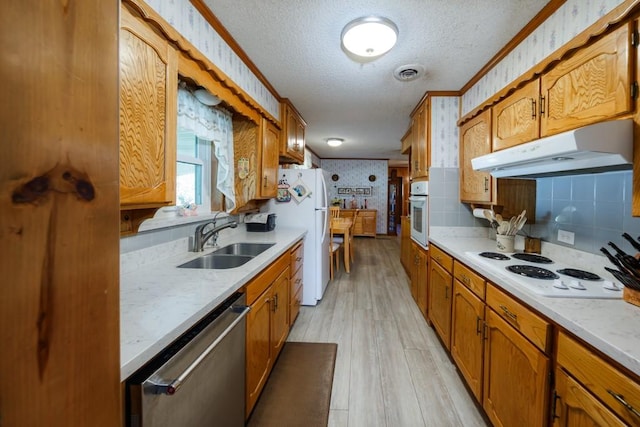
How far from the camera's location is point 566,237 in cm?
172

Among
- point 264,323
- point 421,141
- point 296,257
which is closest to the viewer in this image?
point 264,323

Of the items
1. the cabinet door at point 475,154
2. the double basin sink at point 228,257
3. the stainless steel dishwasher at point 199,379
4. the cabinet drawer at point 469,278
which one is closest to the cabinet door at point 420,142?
the cabinet door at point 475,154

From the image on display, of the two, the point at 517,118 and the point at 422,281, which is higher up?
the point at 517,118

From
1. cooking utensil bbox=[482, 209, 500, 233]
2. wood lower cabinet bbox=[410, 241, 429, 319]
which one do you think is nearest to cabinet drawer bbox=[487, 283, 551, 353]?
cooking utensil bbox=[482, 209, 500, 233]

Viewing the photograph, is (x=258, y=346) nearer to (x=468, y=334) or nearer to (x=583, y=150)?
(x=468, y=334)

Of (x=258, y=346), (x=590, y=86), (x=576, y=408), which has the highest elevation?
(x=590, y=86)

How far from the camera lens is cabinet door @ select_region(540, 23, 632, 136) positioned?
1.10 metres

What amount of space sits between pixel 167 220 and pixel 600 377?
1.99 m

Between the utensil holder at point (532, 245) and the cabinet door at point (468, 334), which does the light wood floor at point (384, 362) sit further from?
the utensil holder at point (532, 245)

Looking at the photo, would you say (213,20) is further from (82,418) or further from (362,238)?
(362,238)

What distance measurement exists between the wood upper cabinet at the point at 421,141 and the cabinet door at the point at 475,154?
0.31 meters

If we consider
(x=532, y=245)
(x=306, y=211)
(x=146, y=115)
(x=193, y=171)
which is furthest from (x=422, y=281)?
(x=146, y=115)

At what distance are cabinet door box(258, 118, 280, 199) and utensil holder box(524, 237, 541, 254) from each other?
211 cm

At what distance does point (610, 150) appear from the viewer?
3.39 feet
